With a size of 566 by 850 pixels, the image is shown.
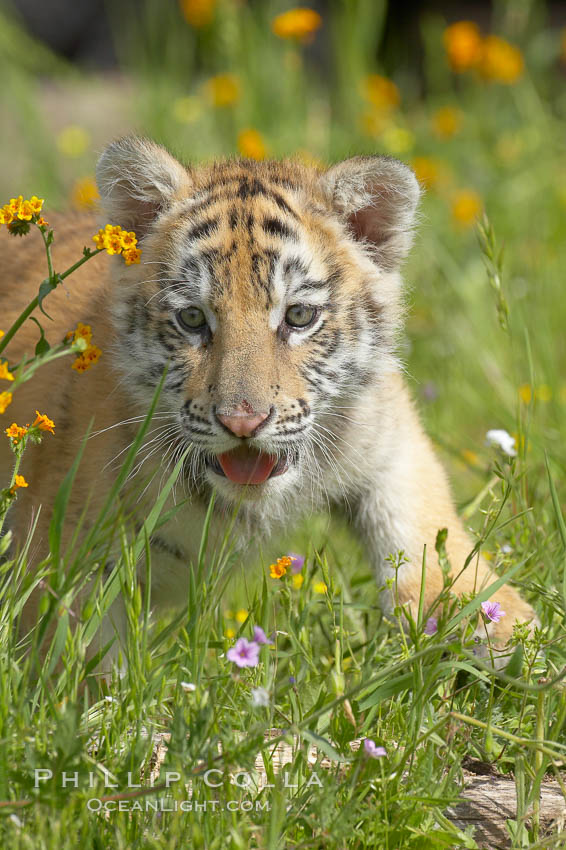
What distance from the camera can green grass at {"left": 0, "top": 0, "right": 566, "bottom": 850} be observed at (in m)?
1.99

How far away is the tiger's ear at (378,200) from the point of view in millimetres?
3080

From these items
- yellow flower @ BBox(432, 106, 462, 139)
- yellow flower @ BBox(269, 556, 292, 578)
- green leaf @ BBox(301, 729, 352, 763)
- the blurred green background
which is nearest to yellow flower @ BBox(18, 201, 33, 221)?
yellow flower @ BBox(269, 556, 292, 578)

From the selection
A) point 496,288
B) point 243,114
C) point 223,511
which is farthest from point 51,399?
point 243,114

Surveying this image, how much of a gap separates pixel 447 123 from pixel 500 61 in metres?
0.54

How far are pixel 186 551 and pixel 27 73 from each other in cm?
597

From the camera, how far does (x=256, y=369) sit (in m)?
2.71

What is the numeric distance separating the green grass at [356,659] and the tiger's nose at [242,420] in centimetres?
37

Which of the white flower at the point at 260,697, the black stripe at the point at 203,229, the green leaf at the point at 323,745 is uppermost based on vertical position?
the black stripe at the point at 203,229

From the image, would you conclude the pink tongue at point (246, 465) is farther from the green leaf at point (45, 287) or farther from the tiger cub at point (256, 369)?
the green leaf at point (45, 287)

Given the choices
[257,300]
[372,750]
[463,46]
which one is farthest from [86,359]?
[463,46]

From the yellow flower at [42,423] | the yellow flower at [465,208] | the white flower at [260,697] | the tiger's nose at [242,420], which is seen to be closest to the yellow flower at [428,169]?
the yellow flower at [465,208]

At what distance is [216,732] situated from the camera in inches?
84.0

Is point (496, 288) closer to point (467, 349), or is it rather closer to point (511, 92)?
point (467, 349)

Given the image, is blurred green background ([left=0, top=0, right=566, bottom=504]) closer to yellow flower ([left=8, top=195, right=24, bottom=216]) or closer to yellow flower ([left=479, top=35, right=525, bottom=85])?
yellow flower ([left=479, top=35, right=525, bottom=85])
